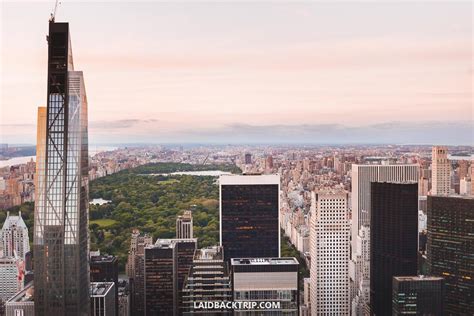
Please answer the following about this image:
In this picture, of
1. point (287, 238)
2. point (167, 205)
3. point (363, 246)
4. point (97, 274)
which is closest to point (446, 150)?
point (363, 246)

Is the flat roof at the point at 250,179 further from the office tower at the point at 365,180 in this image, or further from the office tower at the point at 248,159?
the office tower at the point at 365,180

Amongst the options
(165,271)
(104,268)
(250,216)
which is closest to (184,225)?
(165,271)

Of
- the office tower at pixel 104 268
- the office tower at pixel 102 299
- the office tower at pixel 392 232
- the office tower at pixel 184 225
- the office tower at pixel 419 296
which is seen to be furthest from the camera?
the office tower at pixel 184 225

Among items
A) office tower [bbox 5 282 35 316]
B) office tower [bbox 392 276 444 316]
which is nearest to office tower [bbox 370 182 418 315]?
office tower [bbox 392 276 444 316]

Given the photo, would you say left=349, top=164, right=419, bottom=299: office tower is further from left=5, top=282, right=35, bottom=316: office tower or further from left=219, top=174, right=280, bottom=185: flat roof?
left=5, top=282, right=35, bottom=316: office tower

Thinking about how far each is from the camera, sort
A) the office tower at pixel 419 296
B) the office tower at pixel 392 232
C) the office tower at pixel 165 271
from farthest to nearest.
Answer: the office tower at pixel 392 232
the office tower at pixel 165 271
the office tower at pixel 419 296

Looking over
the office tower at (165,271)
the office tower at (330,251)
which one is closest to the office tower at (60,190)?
the office tower at (165,271)
